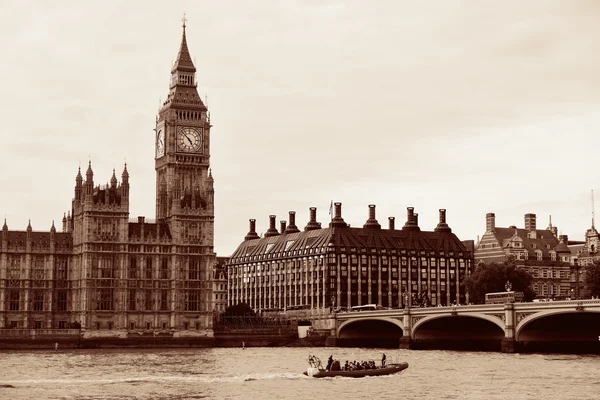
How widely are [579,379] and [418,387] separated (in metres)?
15.2

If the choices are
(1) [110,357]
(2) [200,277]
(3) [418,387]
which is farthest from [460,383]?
(2) [200,277]

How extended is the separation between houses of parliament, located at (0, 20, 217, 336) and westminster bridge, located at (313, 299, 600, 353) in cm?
2618

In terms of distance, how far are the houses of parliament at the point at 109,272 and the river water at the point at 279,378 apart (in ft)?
129

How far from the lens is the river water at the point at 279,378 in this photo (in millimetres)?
95312

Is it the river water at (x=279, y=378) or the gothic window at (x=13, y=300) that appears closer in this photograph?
the river water at (x=279, y=378)

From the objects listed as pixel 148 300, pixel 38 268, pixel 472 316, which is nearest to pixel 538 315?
pixel 472 316

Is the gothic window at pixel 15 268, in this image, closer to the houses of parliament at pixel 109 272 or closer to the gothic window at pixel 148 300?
the houses of parliament at pixel 109 272

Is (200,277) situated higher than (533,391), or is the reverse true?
(200,277)

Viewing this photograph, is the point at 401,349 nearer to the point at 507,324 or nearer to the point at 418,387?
the point at 507,324

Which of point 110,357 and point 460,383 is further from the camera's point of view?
point 110,357

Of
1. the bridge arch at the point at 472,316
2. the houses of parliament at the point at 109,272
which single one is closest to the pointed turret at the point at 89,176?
the houses of parliament at the point at 109,272

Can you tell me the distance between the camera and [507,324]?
495 feet

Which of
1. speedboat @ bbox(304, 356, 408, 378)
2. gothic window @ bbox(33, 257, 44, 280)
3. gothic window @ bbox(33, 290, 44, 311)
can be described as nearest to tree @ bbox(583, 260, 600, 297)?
speedboat @ bbox(304, 356, 408, 378)

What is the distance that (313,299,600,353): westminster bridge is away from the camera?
147 meters
